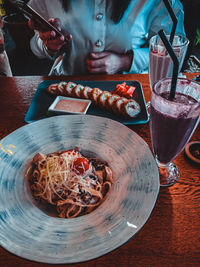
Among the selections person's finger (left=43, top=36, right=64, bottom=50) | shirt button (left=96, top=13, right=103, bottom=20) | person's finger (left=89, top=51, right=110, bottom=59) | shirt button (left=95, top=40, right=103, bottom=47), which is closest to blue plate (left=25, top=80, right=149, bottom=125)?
person's finger (left=43, top=36, right=64, bottom=50)

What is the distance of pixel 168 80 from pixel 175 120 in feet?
0.68

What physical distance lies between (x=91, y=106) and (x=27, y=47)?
436 cm

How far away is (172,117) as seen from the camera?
2.63 ft

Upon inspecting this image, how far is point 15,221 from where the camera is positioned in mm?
708

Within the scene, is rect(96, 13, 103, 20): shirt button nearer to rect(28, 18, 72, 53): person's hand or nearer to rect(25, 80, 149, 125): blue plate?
rect(28, 18, 72, 53): person's hand

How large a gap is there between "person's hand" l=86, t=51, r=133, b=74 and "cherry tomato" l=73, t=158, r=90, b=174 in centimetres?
145

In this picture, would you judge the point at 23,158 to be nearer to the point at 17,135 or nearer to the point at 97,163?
the point at 17,135

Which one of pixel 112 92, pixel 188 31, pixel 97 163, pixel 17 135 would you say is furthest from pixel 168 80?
pixel 188 31

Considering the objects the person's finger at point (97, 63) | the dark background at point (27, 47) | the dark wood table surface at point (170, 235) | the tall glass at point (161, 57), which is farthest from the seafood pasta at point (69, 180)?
the dark background at point (27, 47)

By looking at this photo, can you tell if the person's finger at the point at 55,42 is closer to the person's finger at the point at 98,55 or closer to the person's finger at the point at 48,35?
the person's finger at the point at 48,35

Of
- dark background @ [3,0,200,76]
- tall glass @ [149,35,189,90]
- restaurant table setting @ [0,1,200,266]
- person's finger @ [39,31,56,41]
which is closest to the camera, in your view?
restaurant table setting @ [0,1,200,266]

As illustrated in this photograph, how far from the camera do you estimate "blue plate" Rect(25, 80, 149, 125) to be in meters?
1.44

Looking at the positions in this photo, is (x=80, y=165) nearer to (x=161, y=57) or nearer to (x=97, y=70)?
(x=161, y=57)

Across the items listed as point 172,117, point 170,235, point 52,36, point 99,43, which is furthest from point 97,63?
point 170,235
